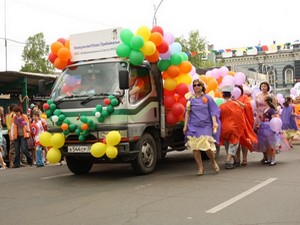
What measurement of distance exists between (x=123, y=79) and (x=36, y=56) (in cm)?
4953

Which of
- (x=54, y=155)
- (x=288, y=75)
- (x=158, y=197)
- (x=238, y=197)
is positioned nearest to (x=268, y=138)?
(x=238, y=197)

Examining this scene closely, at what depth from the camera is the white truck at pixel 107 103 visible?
8250 mm

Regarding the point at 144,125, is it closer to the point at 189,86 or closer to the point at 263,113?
the point at 189,86

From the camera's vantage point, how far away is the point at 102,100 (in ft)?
27.1

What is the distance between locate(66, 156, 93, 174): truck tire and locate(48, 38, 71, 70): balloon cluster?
78.0 inches

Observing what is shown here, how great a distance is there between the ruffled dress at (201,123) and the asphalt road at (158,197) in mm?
646

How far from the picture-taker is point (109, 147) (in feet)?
26.4

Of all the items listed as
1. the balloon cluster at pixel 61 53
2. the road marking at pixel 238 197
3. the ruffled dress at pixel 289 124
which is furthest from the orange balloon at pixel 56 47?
the ruffled dress at pixel 289 124

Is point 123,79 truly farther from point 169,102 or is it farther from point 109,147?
point 169,102

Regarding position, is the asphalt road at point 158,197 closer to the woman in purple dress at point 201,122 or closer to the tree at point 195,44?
the woman in purple dress at point 201,122

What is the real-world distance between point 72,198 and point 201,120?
302 centimetres

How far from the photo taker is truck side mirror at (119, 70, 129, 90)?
7.98 m

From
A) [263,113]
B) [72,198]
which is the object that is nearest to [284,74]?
[263,113]

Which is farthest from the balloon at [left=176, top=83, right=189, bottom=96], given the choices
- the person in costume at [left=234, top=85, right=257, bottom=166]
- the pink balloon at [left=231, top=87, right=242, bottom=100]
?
the person in costume at [left=234, top=85, right=257, bottom=166]
